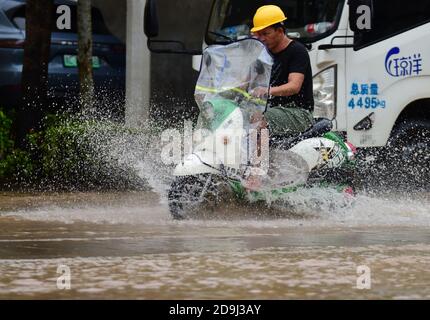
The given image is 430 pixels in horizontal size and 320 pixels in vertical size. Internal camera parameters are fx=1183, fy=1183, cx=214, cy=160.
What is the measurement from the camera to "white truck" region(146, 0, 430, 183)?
11.8 m

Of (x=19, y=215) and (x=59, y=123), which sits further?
(x=59, y=123)

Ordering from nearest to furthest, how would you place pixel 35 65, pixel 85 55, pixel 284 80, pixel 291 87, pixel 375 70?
pixel 291 87, pixel 284 80, pixel 375 70, pixel 35 65, pixel 85 55

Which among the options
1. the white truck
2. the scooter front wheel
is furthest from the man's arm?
the white truck

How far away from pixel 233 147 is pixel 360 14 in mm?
2763

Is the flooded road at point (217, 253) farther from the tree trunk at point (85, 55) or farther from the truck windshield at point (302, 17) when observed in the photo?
the tree trunk at point (85, 55)

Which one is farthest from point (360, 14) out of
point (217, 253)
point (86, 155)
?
point (217, 253)

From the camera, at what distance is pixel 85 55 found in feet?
45.0

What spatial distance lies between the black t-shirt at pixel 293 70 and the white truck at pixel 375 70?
1.77m

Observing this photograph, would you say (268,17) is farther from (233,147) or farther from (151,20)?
(151,20)

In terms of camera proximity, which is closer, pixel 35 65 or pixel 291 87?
pixel 291 87

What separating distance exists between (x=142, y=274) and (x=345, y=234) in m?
Answer: 2.60

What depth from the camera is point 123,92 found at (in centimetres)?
1608
